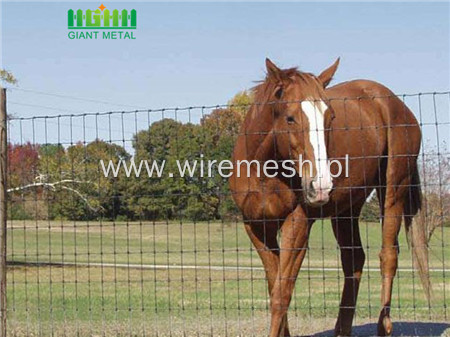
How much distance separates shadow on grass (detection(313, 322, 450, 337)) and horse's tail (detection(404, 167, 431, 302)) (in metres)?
0.30

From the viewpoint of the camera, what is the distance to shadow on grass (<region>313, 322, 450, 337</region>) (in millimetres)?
7922

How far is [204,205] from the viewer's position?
351 inches

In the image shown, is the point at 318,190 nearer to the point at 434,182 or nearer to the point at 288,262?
the point at 288,262

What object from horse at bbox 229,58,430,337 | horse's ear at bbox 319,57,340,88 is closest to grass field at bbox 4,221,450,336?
horse at bbox 229,58,430,337

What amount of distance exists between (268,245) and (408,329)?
2079 millimetres

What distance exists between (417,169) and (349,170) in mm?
1363

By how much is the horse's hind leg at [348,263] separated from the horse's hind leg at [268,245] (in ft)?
3.53

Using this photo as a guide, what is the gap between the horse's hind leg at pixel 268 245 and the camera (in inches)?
278

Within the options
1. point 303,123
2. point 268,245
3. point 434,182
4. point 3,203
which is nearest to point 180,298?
point 434,182

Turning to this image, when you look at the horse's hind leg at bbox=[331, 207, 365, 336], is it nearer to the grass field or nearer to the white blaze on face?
the grass field

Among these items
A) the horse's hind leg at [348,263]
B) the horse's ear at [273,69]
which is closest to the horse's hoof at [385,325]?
the horse's hind leg at [348,263]

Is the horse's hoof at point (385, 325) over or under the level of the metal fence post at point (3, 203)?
under

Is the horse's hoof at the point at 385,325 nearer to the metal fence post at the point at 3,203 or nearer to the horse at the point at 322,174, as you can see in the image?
the horse at the point at 322,174

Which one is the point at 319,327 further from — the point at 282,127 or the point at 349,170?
the point at 282,127
